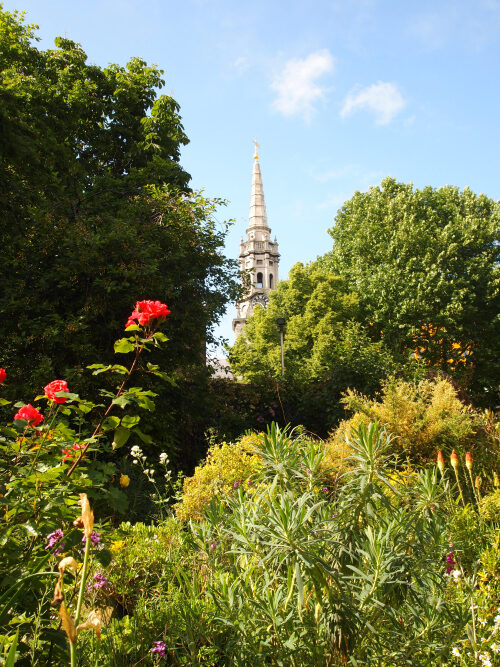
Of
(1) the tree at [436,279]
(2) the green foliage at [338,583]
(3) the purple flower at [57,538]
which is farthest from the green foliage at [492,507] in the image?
(1) the tree at [436,279]

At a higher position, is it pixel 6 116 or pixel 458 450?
pixel 6 116

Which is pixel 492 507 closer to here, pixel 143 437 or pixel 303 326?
pixel 143 437

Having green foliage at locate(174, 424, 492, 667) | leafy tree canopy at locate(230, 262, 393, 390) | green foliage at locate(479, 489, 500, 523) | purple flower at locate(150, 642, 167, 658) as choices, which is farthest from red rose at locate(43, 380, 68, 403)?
leafy tree canopy at locate(230, 262, 393, 390)

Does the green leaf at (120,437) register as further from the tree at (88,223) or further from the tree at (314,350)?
the tree at (314,350)

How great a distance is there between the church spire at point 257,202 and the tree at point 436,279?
48.9 meters

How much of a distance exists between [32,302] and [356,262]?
17.3 metres

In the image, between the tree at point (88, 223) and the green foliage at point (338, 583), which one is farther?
the tree at point (88, 223)

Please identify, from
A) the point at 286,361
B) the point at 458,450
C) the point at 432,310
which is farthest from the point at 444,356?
the point at 458,450

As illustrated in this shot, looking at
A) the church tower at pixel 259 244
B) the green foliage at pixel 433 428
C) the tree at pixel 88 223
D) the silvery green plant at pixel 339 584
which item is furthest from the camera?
the church tower at pixel 259 244

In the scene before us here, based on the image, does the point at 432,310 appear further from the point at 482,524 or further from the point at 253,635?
the point at 253,635

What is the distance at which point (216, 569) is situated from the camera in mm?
2398

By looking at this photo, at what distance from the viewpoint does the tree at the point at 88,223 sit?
7.68m

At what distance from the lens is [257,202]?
2768 inches

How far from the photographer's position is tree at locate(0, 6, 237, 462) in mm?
7676
